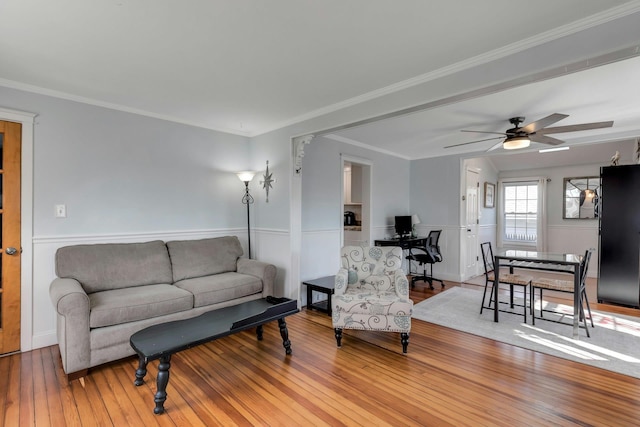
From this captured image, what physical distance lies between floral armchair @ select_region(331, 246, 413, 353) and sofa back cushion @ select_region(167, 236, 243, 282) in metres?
1.40

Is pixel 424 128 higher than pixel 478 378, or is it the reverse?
pixel 424 128

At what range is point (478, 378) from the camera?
7.64 ft

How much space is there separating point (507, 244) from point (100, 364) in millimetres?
7560

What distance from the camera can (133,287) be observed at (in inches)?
117

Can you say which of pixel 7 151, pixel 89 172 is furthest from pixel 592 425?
pixel 7 151

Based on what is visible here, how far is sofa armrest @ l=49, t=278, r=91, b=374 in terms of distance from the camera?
7.35 feet

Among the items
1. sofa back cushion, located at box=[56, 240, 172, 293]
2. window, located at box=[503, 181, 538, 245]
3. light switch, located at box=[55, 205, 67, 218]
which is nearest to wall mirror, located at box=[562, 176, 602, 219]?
window, located at box=[503, 181, 538, 245]

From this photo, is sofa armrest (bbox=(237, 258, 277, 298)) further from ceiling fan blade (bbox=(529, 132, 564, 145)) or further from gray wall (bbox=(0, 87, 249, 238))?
ceiling fan blade (bbox=(529, 132, 564, 145))

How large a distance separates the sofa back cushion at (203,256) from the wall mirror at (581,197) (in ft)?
20.9

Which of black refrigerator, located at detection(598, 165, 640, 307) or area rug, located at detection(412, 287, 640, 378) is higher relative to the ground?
black refrigerator, located at detection(598, 165, 640, 307)

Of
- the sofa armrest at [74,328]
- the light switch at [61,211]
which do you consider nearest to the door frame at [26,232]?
the light switch at [61,211]

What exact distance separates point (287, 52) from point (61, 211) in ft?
8.46

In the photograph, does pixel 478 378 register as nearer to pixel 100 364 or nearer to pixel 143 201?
pixel 100 364

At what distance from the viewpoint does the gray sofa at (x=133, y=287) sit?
230 centimetres
